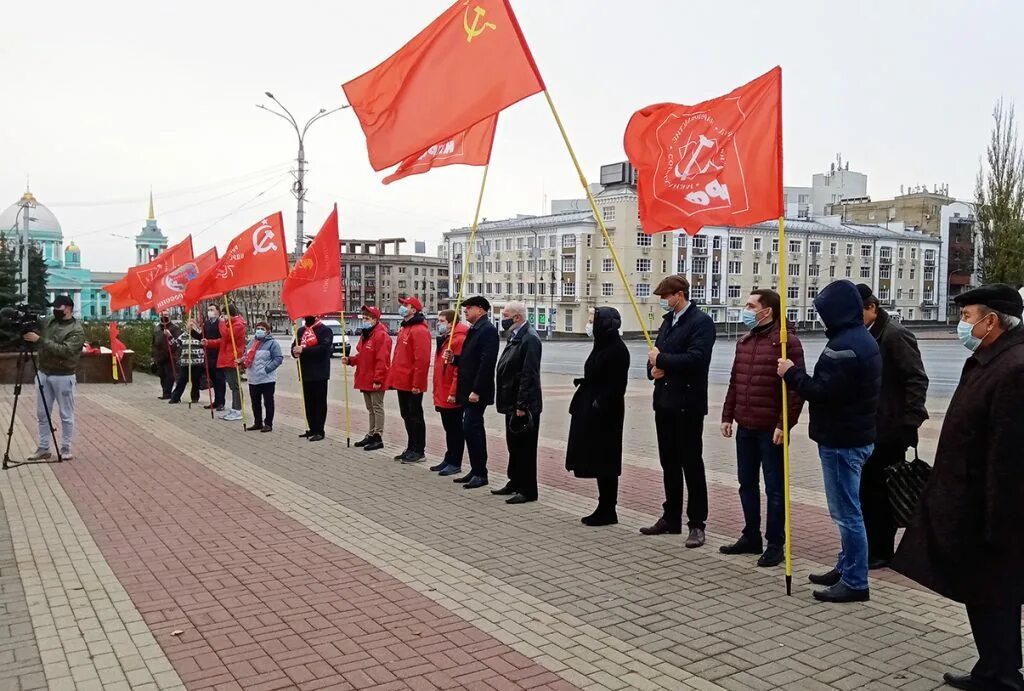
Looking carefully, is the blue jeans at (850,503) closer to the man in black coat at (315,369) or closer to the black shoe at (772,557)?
the black shoe at (772,557)

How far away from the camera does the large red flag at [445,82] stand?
286 inches

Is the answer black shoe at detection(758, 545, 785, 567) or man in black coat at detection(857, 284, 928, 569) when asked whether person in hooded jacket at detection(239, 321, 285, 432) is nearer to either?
black shoe at detection(758, 545, 785, 567)

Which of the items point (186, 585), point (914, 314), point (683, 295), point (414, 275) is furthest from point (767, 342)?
point (414, 275)

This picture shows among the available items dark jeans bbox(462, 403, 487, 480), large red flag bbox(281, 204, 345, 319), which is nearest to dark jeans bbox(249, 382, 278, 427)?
large red flag bbox(281, 204, 345, 319)

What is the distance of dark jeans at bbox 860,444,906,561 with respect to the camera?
243 inches

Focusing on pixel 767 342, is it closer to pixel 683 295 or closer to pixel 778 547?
pixel 683 295

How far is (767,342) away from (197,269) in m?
14.2

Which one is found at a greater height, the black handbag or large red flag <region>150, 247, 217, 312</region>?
large red flag <region>150, 247, 217, 312</region>

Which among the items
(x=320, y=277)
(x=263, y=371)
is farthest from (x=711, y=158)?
(x=263, y=371)

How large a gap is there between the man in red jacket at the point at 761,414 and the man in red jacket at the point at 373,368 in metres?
6.21

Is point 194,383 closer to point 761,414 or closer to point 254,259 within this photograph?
point 254,259

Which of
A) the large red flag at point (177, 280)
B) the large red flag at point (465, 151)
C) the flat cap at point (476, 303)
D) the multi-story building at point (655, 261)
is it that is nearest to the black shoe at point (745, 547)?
the flat cap at point (476, 303)

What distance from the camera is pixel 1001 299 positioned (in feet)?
13.6

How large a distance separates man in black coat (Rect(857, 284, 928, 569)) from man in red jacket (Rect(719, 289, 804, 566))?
57 centimetres
